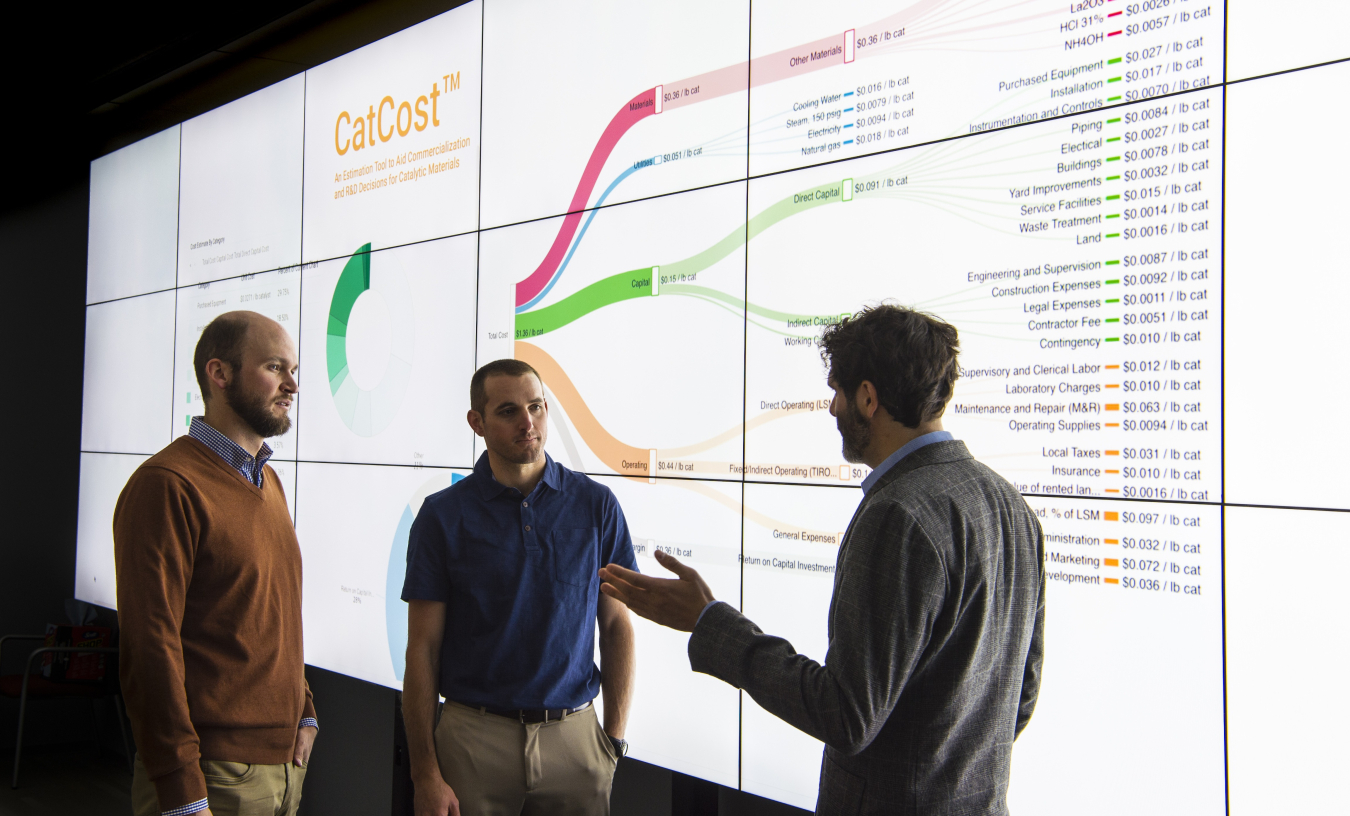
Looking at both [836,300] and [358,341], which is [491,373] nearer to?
[836,300]

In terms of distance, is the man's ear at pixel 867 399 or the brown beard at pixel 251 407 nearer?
the man's ear at pixel 867 399

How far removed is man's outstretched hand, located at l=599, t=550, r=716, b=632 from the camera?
1.48 metres

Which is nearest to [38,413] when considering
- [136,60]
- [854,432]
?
[136,60]

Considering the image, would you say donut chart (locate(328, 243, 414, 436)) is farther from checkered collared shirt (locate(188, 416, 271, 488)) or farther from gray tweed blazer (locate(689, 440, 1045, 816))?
gray tweed blazer (locate(689, 440, 1045, 816))

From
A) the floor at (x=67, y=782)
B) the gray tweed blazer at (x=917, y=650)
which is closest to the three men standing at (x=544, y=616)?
the gray tweed blazer at (x=917, y=650)

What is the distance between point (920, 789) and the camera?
1.32 meters

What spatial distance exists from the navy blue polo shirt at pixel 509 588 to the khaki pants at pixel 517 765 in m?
0.06

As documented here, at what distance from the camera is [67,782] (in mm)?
4793

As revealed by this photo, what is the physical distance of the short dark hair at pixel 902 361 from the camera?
142cm

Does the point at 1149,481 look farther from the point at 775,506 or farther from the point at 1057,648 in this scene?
the point at 775,506

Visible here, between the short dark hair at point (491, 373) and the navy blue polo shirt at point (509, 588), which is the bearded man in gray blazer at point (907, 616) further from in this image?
the short dark hair at point (491, 373)

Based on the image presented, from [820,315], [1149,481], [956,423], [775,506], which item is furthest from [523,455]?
[1149,481]

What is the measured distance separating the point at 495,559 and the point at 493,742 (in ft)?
1.35

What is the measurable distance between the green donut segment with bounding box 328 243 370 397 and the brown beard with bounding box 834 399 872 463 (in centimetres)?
257
